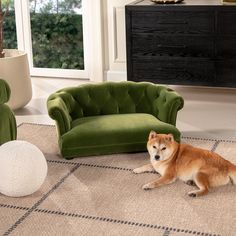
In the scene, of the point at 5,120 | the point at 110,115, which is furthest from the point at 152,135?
the point at 5,120

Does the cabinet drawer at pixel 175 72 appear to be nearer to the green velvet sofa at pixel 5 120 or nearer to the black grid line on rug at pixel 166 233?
the green velvet sofa at pixel 5 120

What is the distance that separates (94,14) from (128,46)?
787 mm

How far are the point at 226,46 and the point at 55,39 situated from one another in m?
2.11

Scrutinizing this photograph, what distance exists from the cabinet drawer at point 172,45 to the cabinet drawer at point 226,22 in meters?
0.14

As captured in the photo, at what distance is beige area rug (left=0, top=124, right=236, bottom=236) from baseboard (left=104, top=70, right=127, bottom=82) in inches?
87.5

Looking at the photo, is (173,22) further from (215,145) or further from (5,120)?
(5,120)

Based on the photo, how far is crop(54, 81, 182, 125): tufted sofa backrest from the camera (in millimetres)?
4305

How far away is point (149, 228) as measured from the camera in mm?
3027

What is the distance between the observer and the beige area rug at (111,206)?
3.04 metres

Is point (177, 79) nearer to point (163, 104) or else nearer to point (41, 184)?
point (163, 104)

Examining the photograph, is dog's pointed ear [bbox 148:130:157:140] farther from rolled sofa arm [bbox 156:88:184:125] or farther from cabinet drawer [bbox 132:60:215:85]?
cabinet drawer [bbox 132:60:215:85]

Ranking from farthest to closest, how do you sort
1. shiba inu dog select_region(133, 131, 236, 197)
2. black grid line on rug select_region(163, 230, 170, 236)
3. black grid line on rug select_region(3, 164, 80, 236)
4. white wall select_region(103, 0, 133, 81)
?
white wall select_region(103, 0, 133, 81), shiba inu dog select_region(133, 131, 236, 197), black grid line on rug select_region(3, 164, 80, 236), black grid line on rug select_region(163, 230, 170, 236)

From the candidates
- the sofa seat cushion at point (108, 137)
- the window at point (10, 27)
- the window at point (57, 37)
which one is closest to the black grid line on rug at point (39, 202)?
the sofa seat cushion at point (108, 137)

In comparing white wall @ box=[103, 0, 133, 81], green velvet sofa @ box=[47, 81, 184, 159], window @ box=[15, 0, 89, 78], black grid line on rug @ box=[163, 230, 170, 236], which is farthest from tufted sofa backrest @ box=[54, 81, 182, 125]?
window @ box=[15, 0, 89, 78]
